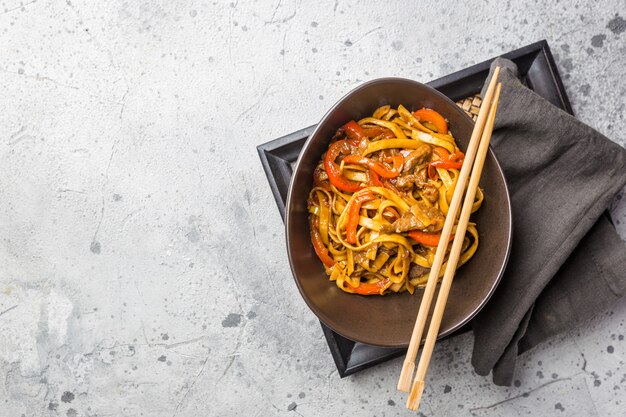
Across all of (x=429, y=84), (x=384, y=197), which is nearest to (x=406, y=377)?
(x=384, y=197)

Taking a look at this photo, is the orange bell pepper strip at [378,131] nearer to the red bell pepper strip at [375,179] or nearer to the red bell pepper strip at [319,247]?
the red bell pepper strip at [375,179]

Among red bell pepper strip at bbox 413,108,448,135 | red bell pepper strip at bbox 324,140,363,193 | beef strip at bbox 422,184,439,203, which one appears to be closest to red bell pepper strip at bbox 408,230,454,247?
beef strip at bbox 422,184,439,203

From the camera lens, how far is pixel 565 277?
2.26 metres

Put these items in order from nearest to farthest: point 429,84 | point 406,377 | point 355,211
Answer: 1. point 406,377
2. point 355,211
3. point 429,84

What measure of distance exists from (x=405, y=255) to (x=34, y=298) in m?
1.59

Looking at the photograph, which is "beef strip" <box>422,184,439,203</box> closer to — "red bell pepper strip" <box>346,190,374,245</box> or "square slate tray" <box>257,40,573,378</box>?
"red bell pepper strip" <box>346,190,374,245</box>

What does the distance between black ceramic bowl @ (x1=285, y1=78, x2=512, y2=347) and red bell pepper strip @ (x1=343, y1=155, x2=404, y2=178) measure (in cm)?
12

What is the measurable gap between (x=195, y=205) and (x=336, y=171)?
72 cm

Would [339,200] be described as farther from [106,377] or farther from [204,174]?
[106,377]

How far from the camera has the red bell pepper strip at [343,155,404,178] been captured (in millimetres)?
2061

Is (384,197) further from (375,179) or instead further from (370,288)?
(370,288)

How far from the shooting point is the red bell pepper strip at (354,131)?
211 cm

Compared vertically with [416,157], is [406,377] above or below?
below

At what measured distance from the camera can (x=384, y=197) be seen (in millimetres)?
2061
